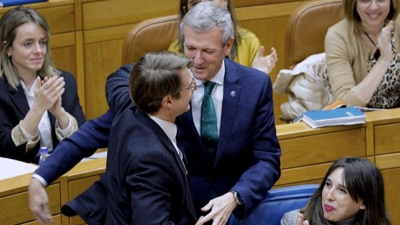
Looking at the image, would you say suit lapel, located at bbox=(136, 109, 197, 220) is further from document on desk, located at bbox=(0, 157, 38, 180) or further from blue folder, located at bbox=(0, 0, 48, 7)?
blue folder, located at bbox=(0, 0, 48, 7)

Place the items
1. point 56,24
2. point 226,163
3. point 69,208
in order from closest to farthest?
point 69,208 → point 226,163 → point 56,24

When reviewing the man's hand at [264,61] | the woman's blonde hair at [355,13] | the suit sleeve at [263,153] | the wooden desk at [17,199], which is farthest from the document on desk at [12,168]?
the woman's blonde hair at [355,13]

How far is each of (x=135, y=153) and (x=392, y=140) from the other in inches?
49.3

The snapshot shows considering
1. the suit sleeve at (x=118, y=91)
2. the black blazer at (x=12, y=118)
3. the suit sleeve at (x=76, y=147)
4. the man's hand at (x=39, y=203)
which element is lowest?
the black blazer at (x=12, y=118)

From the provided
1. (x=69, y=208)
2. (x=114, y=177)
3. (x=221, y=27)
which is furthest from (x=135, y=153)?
(x=221, y=27)

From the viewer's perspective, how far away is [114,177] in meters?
2.18

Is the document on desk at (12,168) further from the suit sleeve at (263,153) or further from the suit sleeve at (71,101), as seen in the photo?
the suit sleeve at (263,153)

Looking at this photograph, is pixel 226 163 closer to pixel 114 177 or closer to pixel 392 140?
pixel 114 177

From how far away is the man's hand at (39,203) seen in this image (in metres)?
2.35

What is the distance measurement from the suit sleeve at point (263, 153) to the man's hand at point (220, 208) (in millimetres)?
82

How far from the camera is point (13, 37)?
3.35 m

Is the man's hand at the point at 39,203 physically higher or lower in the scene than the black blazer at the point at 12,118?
higher

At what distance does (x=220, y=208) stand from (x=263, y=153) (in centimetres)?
23

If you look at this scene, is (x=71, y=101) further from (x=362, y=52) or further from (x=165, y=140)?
(x=165, y=140)
